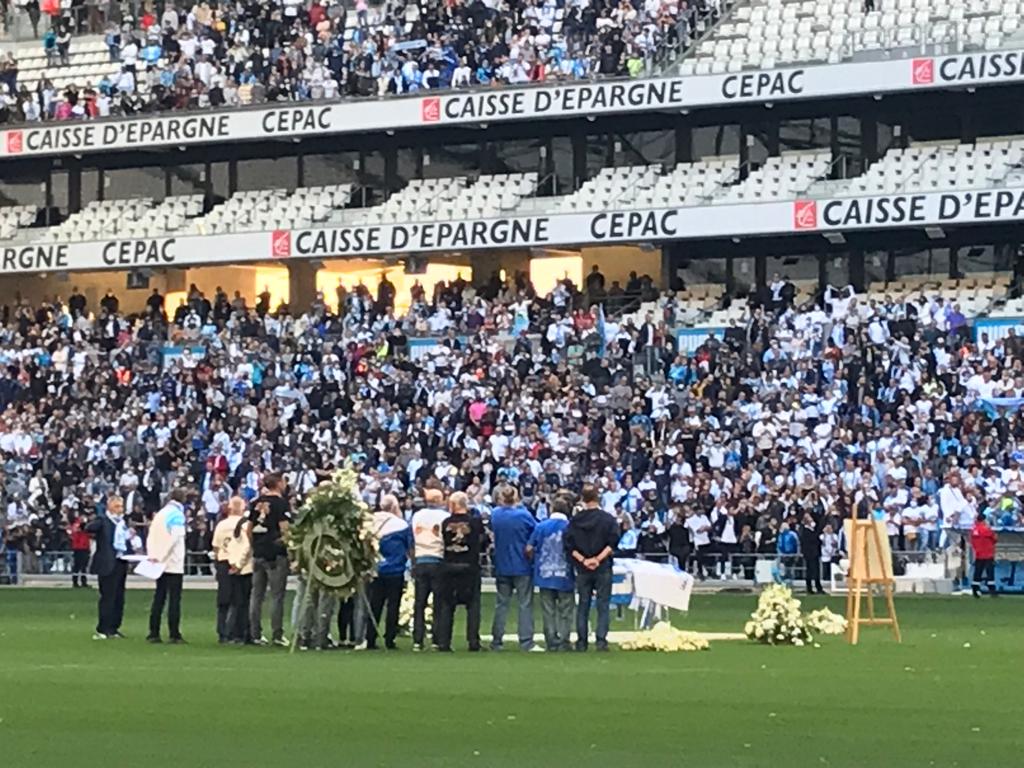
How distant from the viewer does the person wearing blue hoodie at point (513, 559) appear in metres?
25.5

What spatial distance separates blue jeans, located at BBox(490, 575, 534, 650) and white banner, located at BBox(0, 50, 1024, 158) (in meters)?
26.6

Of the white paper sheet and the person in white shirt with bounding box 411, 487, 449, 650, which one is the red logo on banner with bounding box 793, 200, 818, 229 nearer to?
the white paper sheet

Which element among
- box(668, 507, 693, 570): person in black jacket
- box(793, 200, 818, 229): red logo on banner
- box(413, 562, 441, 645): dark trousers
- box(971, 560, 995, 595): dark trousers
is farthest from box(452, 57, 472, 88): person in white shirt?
box(413, 562, 441, 645): dark trousers

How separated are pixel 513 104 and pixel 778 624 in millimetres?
29578

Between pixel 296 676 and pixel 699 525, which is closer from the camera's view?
pixel 296 676

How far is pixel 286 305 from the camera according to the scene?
59.5 meters

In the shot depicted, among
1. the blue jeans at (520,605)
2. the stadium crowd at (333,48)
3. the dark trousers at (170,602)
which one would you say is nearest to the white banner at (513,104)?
the stadium crowd at (333,48)

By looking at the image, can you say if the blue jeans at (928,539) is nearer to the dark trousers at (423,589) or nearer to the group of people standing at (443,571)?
the group of people standing at (443,571)

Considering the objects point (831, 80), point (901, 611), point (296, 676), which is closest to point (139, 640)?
point (296, 676)

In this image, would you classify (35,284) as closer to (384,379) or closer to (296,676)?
(384,379)

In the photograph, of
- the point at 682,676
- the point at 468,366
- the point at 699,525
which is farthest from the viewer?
the point at 468,366

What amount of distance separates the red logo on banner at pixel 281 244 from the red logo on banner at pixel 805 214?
13044mm

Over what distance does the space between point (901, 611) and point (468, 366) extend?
17.6 meters

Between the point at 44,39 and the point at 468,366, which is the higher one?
the point at 44,39
